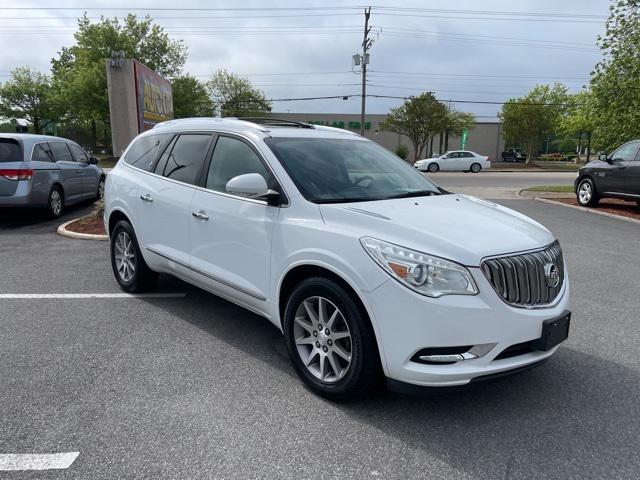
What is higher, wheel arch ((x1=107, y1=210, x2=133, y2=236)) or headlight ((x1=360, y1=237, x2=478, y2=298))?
headlight ((x1=360, y1=237, x2=478, y2=298))

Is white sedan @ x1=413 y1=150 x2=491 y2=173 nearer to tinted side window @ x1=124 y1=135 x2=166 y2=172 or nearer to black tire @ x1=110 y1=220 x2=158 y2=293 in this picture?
tinted side window @ x1=124 y1=135 x2=166 y2=172

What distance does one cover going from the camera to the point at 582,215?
12.1m

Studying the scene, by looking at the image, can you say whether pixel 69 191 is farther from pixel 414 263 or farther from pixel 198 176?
pixel 414 263

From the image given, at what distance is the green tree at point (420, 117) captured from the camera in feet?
148

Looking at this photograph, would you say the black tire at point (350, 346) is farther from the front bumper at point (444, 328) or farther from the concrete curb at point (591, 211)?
the concrete curb at point (591, 211)

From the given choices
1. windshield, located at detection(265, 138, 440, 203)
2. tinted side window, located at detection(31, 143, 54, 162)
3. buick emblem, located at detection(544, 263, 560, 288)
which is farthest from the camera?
tinted side window, located at detection(31, 143, 54, 162)

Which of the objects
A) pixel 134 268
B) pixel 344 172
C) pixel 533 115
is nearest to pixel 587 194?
pixel 344 172

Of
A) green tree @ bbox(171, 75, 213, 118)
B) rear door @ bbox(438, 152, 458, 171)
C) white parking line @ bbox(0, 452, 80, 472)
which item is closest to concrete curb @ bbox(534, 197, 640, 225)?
white parking line @ bbox(0, 452, 80, 472)

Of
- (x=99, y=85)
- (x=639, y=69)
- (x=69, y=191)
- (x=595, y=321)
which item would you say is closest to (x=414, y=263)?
(x=595, y=321)

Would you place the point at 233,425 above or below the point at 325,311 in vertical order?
below

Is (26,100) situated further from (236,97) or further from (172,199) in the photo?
(172,199)

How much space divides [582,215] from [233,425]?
11596 mm

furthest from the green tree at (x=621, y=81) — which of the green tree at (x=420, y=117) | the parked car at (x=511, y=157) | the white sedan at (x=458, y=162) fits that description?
the parked car at (x=511, y=157)

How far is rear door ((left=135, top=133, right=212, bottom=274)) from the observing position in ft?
14.2
